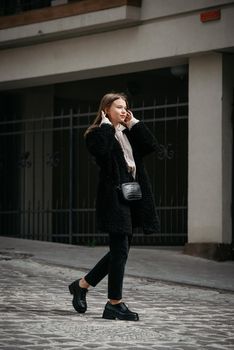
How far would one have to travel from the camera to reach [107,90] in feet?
64.5

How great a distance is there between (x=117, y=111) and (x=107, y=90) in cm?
1144

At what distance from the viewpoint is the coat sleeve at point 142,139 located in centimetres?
822

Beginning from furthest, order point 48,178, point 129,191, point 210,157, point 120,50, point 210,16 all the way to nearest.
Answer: point 48,178 → point 120,50 → point 210,157 → point 210,16 → point 129,191

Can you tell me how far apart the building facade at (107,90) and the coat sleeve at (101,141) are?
5.88m

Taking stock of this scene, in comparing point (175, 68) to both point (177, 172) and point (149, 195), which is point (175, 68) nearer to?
point (177, 172)

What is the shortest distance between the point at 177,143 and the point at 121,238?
1031 cm

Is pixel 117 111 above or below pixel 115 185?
above

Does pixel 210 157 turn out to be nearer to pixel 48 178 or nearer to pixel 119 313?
pixel 48 178

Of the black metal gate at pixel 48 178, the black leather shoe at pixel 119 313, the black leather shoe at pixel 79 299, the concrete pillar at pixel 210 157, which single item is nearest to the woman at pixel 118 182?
the black leather shoe at pixel 119 313

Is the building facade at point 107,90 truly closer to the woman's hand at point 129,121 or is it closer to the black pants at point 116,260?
the woman's hand at point 129,121

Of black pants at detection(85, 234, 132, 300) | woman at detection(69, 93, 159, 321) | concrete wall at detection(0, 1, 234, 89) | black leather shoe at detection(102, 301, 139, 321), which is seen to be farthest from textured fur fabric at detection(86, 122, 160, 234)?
concrete wall at detection(0, 1, 234, 89)

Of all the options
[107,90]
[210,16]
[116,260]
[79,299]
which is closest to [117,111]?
[116,260]

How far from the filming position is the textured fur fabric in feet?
26.4

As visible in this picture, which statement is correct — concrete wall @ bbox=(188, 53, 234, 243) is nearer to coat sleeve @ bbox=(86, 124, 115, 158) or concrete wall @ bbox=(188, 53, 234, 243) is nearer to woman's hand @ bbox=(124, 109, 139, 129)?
woman's hand @ bbox=(124, 109, 139, 129)
